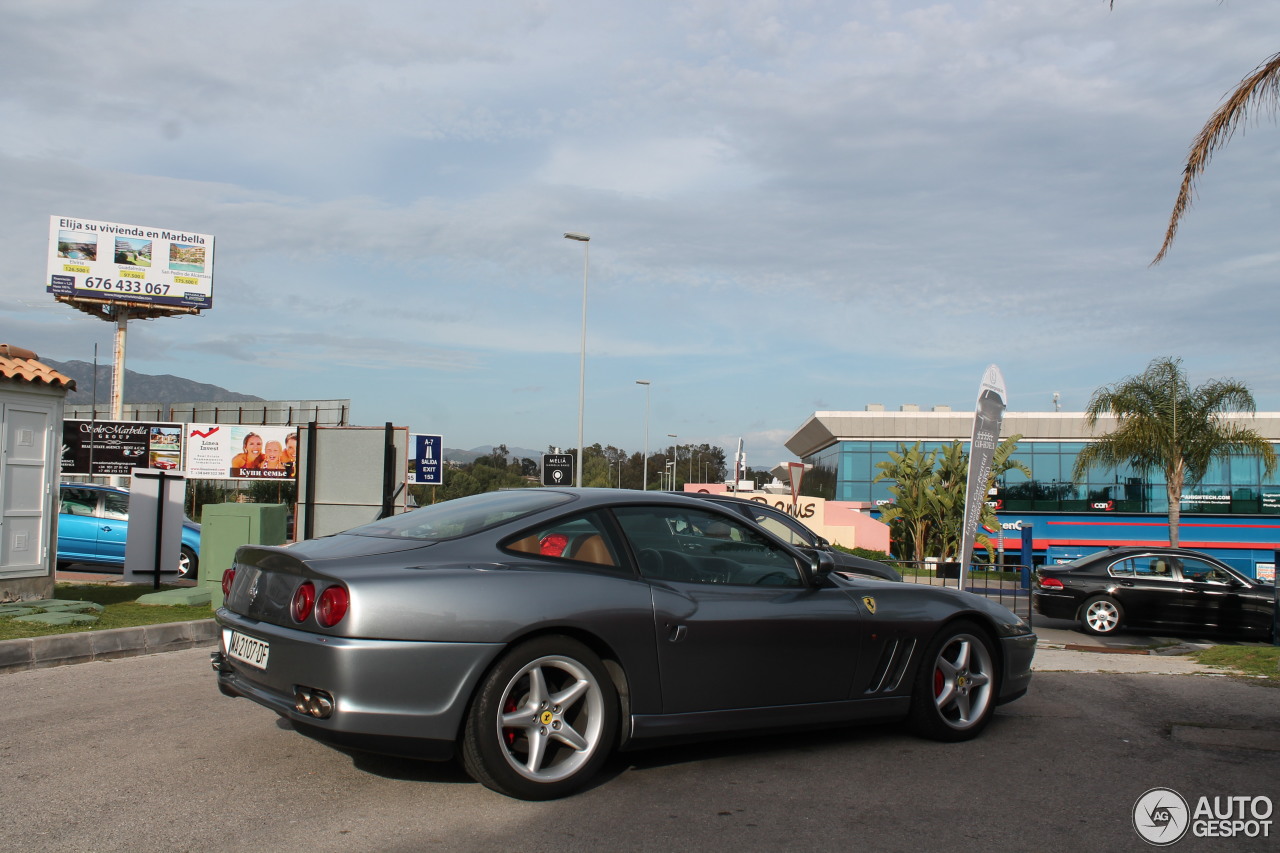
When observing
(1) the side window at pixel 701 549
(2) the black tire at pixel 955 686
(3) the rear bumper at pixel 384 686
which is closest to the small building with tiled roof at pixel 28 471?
(3) the rear bumper at pixel 384 686

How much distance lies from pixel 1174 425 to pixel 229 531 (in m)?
31.1

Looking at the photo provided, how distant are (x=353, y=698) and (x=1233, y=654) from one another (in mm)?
8802

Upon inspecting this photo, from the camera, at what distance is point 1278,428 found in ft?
189

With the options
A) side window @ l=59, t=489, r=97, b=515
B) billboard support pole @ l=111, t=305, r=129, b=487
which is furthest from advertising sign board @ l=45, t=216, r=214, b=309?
side window @ l=59, t=489, r=97, b=515

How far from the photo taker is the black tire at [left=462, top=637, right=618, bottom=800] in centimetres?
425

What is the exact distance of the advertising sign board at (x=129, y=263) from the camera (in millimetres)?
43750

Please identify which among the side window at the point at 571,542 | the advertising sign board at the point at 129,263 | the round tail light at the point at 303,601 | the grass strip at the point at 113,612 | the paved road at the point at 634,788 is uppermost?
the advertising sign board at the point at 129,263

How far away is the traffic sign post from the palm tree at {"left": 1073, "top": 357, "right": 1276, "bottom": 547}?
20.4 metres

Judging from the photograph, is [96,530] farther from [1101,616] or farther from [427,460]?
[1101,616]

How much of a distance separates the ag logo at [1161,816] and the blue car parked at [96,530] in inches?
582

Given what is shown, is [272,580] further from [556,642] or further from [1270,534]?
[1270,534]

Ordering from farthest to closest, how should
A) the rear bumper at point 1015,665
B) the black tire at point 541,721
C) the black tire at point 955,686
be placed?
the rear bumper at point 1015,665 → the black tire at point 955,686 → the black tire at point 541,721

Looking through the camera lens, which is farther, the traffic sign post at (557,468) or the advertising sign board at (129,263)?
the advertising sign board at (129,263)

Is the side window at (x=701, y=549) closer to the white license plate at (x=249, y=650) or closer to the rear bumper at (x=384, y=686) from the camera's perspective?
the rear bumper at (x=384, y=686)
